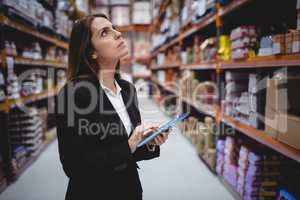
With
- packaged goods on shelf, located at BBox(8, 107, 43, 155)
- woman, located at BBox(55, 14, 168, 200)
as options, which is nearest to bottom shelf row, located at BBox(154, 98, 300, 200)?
woman, located at BBox(55, 14, 168, 200)

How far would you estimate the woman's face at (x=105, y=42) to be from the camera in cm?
108

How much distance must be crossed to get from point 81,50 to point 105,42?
100 millimetres

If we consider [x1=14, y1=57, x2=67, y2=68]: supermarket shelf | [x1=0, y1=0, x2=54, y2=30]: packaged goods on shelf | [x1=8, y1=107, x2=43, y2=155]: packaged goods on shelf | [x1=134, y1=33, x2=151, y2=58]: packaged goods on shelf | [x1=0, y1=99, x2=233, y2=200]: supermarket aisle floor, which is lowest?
[x1=0, y1=99, x2=233, y2=200]: supermarket aisle floor

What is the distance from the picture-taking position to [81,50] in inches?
42.3

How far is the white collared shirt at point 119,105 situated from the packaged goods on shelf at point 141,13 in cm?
760

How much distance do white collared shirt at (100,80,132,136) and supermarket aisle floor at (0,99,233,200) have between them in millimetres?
731

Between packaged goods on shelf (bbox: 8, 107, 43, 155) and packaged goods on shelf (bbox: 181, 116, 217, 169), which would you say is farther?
packaged goods on shelf (bbox: 8, 107, 43, 155)

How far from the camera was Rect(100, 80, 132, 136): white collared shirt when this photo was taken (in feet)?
3.92

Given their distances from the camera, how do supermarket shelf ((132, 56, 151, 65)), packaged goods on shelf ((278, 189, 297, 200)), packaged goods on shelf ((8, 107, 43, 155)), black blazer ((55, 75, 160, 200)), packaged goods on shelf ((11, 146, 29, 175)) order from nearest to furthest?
black blazer ((55, 75, 160, 200)) → packaged goods on shelf ((278, 189, 297, 200)) → packaged goods on shelf ((11, 146, 29, 175)) → packaged goods on shelf ((8, 107, 43, 155)) → supermarket shelf ((132, 56, 151, 65))

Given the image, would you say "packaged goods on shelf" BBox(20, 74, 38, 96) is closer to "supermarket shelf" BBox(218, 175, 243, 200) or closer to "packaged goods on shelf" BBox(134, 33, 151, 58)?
"supermarket shelf" BBox(218, 175, 243, 200)

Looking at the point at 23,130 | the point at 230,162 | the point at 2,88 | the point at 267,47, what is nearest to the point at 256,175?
the point at 230,162

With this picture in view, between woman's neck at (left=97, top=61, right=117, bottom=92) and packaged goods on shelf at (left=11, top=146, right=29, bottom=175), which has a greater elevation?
woman's neck at (left=97, top=61, right=117, bottom=92)

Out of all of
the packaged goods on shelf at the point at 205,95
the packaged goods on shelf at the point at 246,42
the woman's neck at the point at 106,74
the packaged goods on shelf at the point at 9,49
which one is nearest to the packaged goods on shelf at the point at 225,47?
the packaged goods on shelf at the point at 246,42

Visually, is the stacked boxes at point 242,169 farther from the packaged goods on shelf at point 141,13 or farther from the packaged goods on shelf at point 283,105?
the packaged goods on shelf at point 141,13
